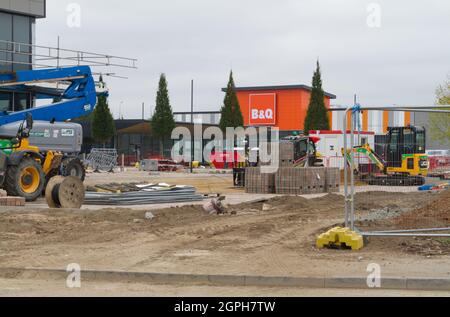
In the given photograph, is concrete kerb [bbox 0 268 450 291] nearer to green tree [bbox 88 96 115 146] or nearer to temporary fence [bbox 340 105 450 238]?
temporary fence [bbox 340 105 450 238]

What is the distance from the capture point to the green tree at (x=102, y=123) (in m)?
73.7

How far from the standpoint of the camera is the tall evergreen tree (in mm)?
73688

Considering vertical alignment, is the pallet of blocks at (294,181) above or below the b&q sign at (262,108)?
below

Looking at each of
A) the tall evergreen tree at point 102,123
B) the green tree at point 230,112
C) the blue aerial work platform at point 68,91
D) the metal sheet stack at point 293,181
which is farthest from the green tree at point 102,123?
the blue aerial work platform at point 68,91

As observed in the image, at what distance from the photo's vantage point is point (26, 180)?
2203 centimetres

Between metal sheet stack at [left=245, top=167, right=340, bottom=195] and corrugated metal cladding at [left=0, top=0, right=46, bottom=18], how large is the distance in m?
16.6

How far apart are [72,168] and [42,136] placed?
1.59m

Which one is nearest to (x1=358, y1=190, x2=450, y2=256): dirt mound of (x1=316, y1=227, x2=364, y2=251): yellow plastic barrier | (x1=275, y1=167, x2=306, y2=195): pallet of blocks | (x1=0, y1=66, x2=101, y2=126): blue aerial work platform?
(x1=316, y1=227, x2=364, y2=251): yellow plastic barrier

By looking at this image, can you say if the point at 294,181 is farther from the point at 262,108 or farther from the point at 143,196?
the point at 262,108

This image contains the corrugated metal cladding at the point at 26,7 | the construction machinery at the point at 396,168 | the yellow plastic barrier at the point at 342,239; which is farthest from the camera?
the corrugated metal cladding at the point at 26,7

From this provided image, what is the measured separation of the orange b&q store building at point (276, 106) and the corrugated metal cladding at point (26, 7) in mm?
43288

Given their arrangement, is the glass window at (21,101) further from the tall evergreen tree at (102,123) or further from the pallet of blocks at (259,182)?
the tall evergreen tree at (102,123)

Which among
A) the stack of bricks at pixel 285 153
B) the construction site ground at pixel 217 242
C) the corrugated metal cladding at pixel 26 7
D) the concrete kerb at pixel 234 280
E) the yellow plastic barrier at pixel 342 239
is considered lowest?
the concrete kerb at pixel 234 280
